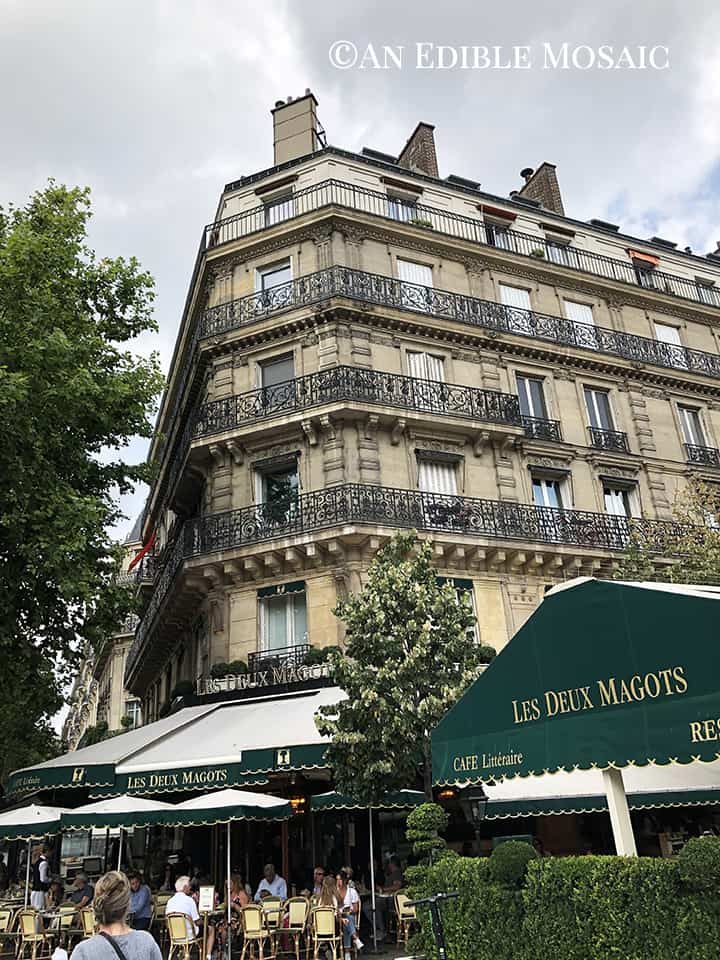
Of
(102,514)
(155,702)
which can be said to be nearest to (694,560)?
(102,514)

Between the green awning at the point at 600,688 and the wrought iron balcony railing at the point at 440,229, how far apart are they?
604 inches

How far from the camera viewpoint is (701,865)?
490 centimetres

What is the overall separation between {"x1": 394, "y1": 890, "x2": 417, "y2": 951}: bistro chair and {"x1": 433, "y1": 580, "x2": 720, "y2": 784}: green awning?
205 inches

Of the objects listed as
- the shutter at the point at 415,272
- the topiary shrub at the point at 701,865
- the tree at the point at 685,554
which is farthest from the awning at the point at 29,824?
the shutter at the point at 415,272

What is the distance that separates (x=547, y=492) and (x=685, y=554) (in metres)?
3.73

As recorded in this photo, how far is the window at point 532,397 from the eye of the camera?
1997cm

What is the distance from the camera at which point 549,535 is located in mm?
17844

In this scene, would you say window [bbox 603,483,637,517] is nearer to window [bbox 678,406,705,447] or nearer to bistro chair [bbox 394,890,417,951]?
window [bbox 678,406,705,447]

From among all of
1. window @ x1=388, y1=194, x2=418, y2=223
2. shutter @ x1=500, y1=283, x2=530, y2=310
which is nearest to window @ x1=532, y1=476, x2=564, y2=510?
shutter @ x1=500, y1=283, x2=530, y2=310

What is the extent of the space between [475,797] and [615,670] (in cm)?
647

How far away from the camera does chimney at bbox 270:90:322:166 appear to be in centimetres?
2234

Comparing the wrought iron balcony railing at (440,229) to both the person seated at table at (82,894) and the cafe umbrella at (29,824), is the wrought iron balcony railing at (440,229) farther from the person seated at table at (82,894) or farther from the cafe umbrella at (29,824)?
the person seated at table at (82,894)

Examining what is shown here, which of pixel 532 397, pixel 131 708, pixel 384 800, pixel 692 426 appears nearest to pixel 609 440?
pixel 532 397

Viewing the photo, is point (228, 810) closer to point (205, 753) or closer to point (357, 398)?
point (205, 753)
